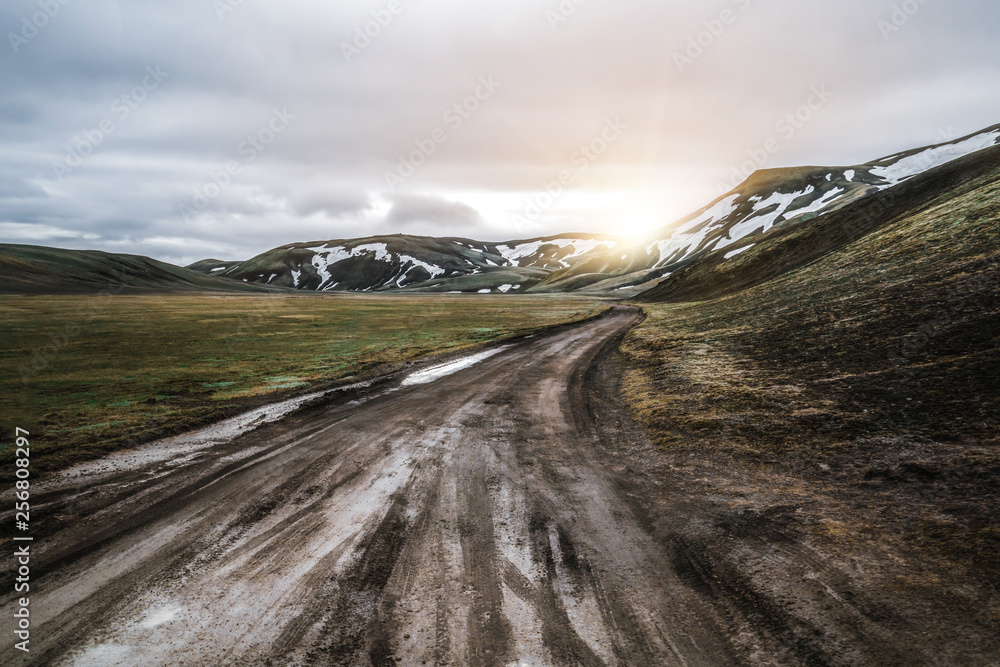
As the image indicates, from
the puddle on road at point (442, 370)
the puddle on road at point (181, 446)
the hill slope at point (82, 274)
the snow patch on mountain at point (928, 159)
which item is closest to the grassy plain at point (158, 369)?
the puddle on road at point (181, 446)

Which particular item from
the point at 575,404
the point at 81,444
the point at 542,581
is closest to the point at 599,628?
the point at 542,581

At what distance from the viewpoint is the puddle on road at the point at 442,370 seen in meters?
17.6

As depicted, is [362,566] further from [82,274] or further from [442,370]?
[82,274]

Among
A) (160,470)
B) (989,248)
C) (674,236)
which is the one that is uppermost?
(674,236)

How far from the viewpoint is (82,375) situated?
1877 cm

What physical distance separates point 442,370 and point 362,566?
1419 cm

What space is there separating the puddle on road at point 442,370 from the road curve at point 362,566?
296 inches

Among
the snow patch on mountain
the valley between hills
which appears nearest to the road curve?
the valley between hills

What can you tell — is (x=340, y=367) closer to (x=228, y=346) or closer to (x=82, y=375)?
(x=82, y=375)

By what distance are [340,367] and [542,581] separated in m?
17.2

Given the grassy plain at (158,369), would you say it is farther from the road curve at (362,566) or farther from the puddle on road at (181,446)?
the road curve at (362,566)

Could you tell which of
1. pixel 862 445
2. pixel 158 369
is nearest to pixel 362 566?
pixel 862 445

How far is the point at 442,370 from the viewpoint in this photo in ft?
64.3

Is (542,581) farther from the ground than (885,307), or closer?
closer
